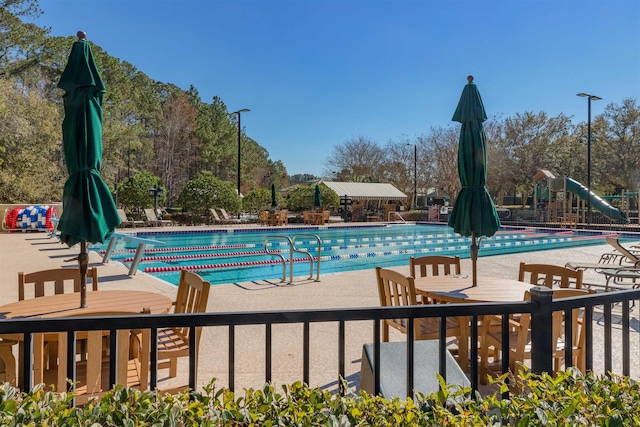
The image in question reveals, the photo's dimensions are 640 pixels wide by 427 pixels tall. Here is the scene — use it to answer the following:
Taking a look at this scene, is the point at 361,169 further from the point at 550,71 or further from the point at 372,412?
the point at 372,412

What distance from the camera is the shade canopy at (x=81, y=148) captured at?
339 centimetres

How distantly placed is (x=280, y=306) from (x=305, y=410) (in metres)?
4.30

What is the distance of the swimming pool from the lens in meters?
9.94

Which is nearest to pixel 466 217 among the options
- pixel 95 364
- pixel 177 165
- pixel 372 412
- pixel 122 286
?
pixel 372 412

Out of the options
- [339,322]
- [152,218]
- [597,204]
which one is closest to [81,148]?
[339,322]

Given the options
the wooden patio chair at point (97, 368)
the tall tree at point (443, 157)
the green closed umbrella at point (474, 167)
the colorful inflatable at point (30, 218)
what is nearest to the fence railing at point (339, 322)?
the wooden patio chair at point (97, 368)

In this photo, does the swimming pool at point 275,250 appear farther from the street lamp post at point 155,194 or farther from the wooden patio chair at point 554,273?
the street lamp post at point 155,194

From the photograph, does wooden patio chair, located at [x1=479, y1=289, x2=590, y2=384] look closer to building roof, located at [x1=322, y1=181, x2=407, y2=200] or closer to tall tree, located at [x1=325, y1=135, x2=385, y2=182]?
building roof, located at [x1=322, y1=181, x2=407, y2=200]

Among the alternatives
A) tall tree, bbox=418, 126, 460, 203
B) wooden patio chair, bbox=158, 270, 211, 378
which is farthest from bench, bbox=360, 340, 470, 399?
tall tree, bbox=418, 126, 460, 203

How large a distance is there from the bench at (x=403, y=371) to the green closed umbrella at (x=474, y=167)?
6.85ft

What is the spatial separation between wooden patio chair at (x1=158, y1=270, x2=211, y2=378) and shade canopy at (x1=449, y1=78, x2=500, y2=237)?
9.24 feet

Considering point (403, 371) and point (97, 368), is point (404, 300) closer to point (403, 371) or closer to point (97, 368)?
point (403, 371)

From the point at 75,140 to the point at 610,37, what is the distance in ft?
78.0

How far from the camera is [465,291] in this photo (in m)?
3.76
